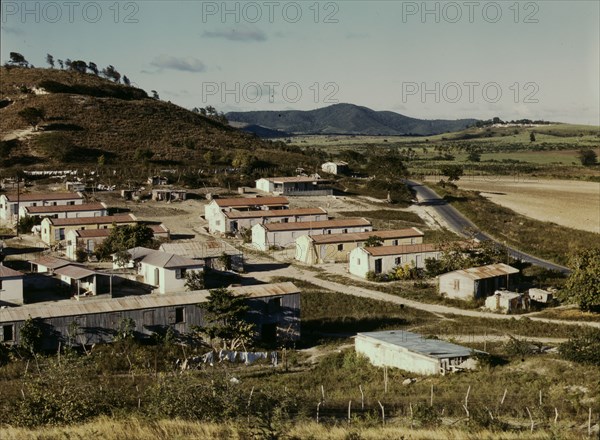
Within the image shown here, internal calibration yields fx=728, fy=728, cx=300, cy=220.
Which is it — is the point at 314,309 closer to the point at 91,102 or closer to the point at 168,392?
the point at 168,392

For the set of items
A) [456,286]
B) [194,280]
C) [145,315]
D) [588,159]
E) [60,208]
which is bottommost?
[456,286]

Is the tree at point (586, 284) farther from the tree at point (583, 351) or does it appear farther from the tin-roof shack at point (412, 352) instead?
the tin-roof shack at point (412, 352)

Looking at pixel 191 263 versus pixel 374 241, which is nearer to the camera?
pixel 191 263

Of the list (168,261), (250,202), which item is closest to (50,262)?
(168,261)

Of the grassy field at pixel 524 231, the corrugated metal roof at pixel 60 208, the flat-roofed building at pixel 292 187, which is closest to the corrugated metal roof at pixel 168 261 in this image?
the corrugated metal roof at pixel 60 208

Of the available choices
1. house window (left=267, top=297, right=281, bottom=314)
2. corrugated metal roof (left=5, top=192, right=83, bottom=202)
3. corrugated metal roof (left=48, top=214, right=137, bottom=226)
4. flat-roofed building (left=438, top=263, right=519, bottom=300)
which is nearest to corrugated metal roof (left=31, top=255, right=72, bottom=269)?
corrugated metal roof (left=48, top=214, right=137, bottom=226)

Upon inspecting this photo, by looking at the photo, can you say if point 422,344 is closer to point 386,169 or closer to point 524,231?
point 524,231
